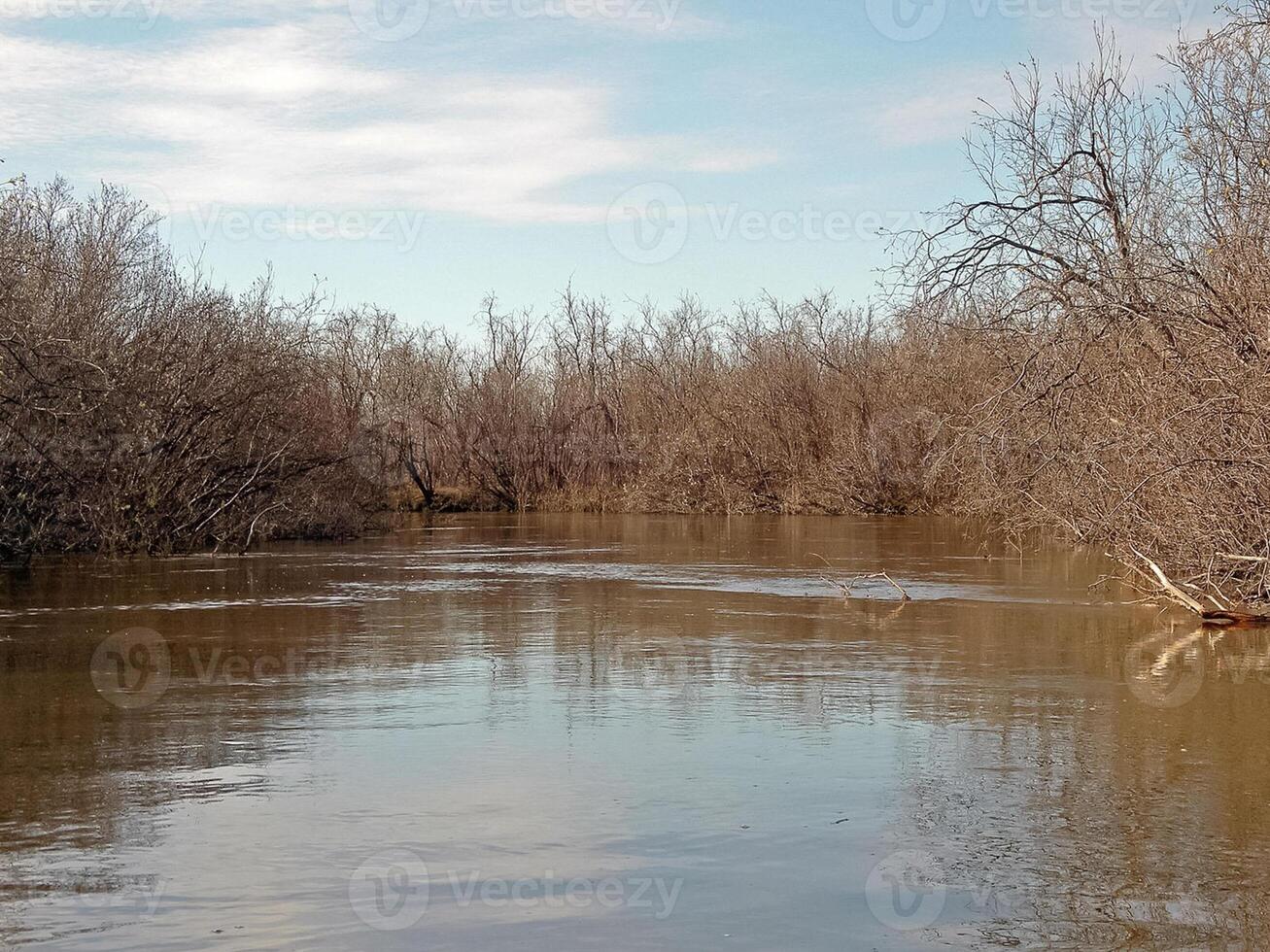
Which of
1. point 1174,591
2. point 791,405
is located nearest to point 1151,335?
point 1174,591

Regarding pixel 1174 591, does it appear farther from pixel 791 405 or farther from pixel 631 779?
pixel 791 405

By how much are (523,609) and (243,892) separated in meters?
10.9

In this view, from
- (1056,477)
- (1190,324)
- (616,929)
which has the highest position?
(1190,324)

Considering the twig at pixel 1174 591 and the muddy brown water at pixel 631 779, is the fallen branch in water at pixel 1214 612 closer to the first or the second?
the twig at pixel 1174 591

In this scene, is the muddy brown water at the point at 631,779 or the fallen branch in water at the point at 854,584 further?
the fallen branch in water at the point at 854,584

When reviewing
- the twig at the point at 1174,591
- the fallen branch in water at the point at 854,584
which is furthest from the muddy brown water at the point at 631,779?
the fallen branch in water at the point at 854,584

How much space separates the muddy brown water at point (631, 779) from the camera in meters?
5.70

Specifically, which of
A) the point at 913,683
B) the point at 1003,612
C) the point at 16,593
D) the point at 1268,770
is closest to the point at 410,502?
the point at 16,593

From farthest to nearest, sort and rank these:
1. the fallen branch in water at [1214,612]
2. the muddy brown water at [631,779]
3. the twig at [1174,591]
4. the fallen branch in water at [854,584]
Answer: the fallen branch in water at [854,584] → the twig at [1174,591] → the fallen branch in water at [1214,612] → the muddy brown water at [631,779]

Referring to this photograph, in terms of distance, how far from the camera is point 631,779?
801 cm

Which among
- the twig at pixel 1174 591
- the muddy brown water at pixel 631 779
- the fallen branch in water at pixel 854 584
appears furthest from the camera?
the fallen branch in water at pixel 854 584

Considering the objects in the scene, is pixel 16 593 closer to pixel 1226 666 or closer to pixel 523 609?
pixel 523 609

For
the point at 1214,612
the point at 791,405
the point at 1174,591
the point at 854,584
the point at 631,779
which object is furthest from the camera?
the point at 791,405

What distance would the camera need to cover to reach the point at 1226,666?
39.6 feet
